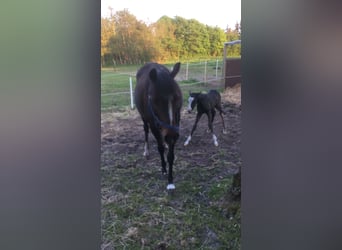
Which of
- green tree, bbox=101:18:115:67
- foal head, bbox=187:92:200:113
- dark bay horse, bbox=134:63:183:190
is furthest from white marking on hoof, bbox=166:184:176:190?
green tree, bbox=101:18:115:67

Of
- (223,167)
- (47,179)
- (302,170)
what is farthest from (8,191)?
(302,170)

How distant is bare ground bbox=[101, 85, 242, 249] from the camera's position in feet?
5.28

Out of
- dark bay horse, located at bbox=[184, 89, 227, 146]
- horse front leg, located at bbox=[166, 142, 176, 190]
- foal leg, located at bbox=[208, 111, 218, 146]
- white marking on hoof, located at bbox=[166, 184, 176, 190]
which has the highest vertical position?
dark bay horse, located at bbox=[184, 89, 227, 146]

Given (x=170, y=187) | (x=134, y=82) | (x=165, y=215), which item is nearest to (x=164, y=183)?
(x=170, y=187)

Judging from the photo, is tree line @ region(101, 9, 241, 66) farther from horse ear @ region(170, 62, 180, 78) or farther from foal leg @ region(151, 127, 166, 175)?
foal leg @ region(151, 127, 166, 175)

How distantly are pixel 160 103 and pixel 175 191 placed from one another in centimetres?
40

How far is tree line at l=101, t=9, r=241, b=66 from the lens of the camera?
1.61 meters

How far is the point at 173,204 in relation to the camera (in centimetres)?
164

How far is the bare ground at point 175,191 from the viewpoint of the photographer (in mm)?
1610

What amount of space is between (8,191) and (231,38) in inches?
46.4

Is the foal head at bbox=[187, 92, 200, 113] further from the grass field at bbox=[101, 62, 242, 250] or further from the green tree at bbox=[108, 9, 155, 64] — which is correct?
the green tree at bbox=[108, 9, 155, 64]

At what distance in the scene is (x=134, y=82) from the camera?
167 centimetres

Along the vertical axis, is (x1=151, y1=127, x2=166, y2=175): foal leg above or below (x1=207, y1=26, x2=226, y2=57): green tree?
below

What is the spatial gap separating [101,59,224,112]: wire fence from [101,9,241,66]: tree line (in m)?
0.05
